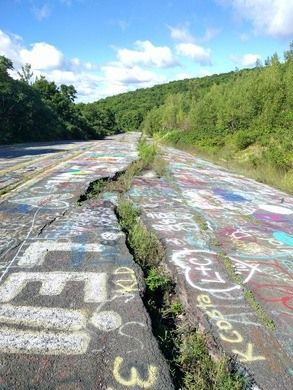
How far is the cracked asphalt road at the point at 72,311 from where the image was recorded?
3.14 meters

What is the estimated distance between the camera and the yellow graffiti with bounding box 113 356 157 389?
3.07 meters

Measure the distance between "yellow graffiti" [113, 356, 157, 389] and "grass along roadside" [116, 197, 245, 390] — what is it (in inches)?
7.0

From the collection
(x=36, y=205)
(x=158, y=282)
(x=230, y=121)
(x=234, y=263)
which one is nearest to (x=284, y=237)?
(x=234, y=263)

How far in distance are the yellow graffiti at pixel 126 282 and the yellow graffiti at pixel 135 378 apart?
1.36 m

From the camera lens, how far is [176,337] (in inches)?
157

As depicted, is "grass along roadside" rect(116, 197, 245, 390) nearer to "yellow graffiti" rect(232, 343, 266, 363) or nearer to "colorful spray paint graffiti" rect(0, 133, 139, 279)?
"yellow graffiti" rect(232, 343, 266, 363)

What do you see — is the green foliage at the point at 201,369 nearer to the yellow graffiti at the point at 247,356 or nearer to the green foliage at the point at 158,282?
the yellow graffiti at the point at 247,356

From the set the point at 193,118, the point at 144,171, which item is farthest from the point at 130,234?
the point at 193,118

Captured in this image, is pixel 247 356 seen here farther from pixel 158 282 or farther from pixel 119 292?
pixel 158 282

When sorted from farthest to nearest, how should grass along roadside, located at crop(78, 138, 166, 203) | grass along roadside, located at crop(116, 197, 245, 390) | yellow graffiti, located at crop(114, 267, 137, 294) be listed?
grass along roadside, located at crop(78, 138, 166, 203)
yellow graffiti, located at crop(114, 267, 137, 294)
grass along roadside, located at crop(116, 197, 245, 390)

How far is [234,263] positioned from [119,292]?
6.96 ft

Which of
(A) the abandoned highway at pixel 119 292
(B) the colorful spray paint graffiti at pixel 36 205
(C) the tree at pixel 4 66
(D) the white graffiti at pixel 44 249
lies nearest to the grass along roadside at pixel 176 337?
(A) the abandoned highway at pixel 119 292

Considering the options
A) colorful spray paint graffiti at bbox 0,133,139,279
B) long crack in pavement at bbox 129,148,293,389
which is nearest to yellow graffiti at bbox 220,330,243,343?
long crack in pavement at bbox 129,148,293,389

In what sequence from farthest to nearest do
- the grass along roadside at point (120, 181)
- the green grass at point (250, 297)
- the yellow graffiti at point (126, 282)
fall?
the grass along roadside at point (120, 181)
the yellow graffiti at point (126, 282)
the green grass at point (250, 297)
